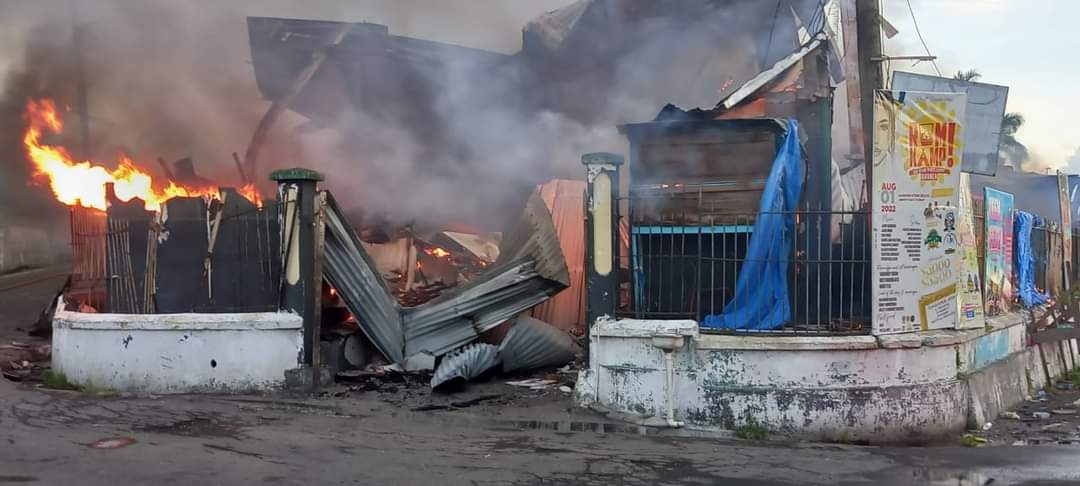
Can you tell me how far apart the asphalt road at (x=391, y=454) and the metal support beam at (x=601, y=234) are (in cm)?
124

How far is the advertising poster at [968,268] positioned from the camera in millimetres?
7551

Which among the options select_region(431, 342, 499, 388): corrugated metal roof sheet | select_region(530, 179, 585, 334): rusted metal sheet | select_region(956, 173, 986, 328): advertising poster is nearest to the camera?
select_region(956, 173, 986, 328): advertising poster

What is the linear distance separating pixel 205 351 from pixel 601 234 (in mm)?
Answer: 4053

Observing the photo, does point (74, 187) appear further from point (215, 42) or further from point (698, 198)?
point (698, 198)

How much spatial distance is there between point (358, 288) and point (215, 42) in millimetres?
8287

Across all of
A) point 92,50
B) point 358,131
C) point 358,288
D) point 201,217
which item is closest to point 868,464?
point 358,288

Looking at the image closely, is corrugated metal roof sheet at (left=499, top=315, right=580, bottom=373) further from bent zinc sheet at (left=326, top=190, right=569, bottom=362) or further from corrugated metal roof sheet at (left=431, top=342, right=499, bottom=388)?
bent zinc sheet at (left=326, top=190, right=569, bottom=362)

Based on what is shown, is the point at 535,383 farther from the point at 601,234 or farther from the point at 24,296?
the point at 24,296

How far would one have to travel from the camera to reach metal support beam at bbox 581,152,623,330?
292 inches

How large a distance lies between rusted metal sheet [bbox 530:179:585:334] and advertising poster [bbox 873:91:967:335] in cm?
397

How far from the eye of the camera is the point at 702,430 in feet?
22.7

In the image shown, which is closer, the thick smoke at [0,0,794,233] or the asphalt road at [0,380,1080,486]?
the asphalt road at [0,380,1080,486]

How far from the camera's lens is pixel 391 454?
605 cm

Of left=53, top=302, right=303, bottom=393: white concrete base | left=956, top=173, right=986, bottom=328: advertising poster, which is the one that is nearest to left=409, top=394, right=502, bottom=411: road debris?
left=53, top=302, right=303, bottom=393: white concrete base
